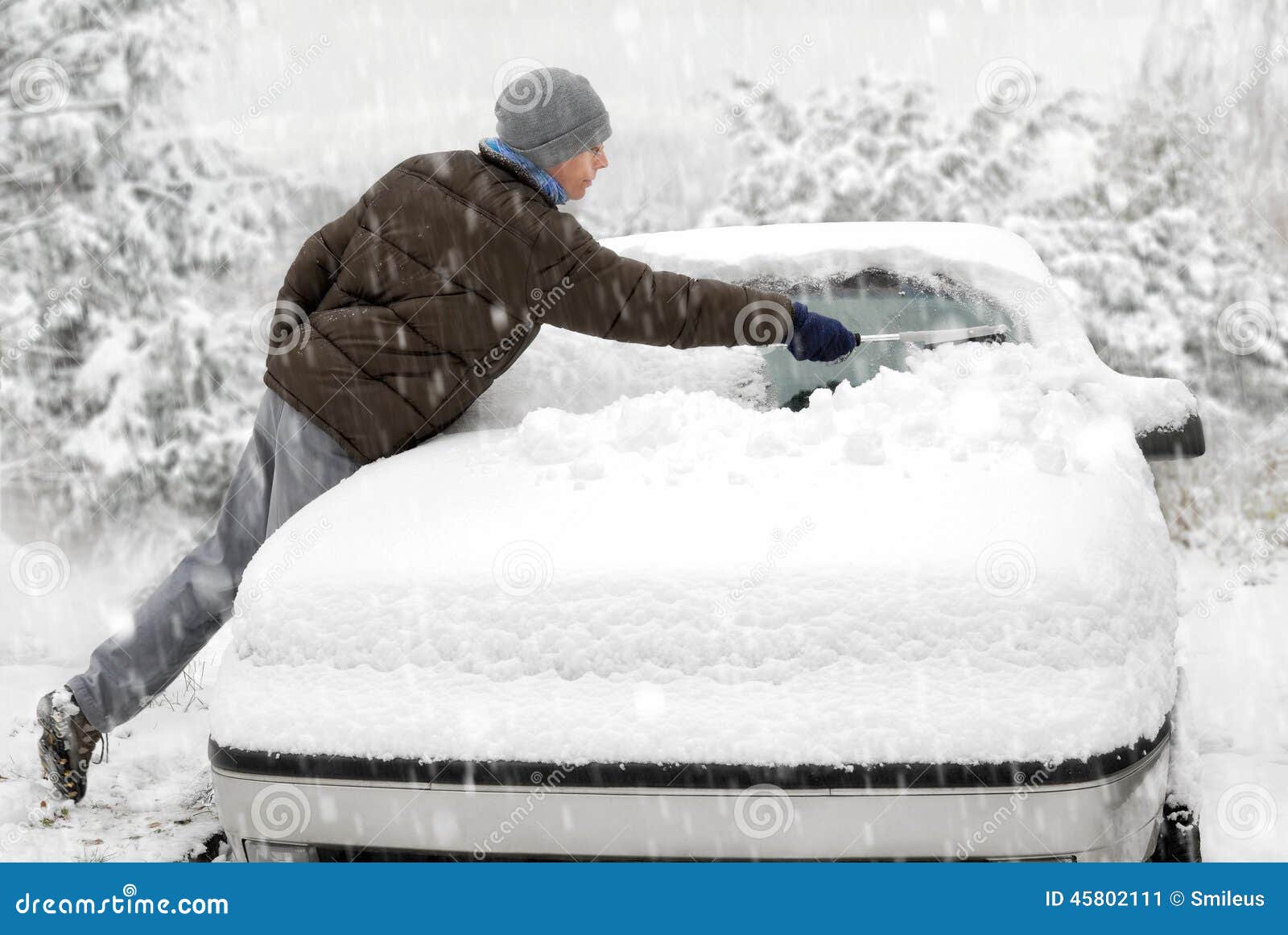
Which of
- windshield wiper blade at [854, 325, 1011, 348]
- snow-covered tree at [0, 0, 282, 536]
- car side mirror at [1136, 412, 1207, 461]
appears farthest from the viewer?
snow-covered tree at [0, 0, 282, 536]

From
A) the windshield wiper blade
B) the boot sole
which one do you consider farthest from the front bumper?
the windshield wiper blade

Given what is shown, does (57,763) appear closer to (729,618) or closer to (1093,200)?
(729,618)

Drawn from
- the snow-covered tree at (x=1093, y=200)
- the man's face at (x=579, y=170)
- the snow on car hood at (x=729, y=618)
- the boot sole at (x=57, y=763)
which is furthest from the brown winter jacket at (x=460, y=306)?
the snow-covered tree at (x=1093, y=200)

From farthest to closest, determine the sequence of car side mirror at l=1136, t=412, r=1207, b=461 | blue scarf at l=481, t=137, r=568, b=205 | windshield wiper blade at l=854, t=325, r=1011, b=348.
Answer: windshield wiper blade at l=854, t=325, r=1011, b=348 < blue scarf at l=481, t=137, r=568, b=205 < car side mirror at l=1136, t=412, r=1207, b=461

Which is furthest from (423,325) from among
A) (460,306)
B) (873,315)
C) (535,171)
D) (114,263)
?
(114,263)

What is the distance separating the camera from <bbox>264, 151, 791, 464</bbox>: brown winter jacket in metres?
2.47

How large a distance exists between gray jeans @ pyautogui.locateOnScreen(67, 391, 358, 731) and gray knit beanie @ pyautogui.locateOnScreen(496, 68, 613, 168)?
826mm

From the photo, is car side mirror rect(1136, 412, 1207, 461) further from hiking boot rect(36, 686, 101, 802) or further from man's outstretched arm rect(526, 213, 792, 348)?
hiking boot rect(36, 686, 101, 802)

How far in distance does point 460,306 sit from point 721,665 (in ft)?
3.85

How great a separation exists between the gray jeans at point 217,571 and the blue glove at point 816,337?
1.08 meters

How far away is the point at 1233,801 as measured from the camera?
319 centimetres

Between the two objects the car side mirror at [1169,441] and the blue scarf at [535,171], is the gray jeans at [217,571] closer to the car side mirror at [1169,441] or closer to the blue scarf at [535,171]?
the blue scarf at [535,171]

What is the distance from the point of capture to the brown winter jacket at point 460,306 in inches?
97.4

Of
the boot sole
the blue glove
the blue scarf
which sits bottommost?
the boot sole
